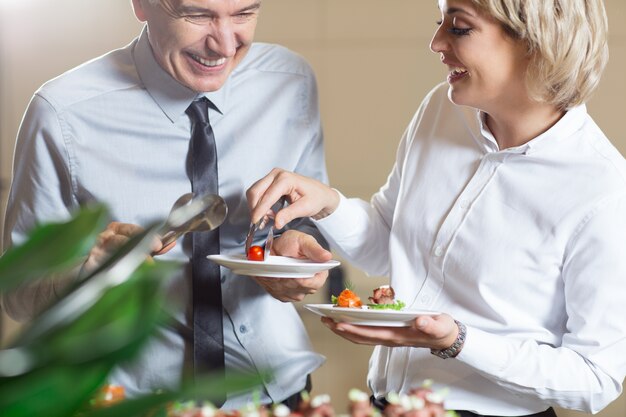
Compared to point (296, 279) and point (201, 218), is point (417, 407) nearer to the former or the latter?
point (201, 218)

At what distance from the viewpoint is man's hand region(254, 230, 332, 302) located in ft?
5.29

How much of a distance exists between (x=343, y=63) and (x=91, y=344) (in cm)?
346

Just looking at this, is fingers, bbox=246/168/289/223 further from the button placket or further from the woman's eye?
the woman's eye

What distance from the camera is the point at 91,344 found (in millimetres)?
346

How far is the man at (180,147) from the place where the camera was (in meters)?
1.64

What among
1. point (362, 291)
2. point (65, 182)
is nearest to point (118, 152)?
point (65, 182)

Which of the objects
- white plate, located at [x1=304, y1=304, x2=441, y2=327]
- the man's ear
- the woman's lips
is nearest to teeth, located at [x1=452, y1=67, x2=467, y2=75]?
the woman's lips

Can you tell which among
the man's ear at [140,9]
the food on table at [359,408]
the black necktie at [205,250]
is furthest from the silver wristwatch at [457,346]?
the man's ear at [140,9]

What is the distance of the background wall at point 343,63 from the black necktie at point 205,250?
186cm

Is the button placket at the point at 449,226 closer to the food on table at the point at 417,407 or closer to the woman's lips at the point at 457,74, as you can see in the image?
the woman's lips at the point at 457,74

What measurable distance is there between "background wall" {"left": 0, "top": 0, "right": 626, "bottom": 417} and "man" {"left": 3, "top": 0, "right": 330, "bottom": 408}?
5.85 ft

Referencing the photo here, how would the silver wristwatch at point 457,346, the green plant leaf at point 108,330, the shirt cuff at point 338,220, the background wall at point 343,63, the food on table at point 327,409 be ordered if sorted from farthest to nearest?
the background wall at point 343,63
the shirt cuff at point 338,220
the silver wristwatch at point 457,346
the food on table at point 327,409
the green plant leaf at point 108,330

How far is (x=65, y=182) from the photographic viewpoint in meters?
1.68

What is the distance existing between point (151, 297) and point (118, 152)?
4.60ft
